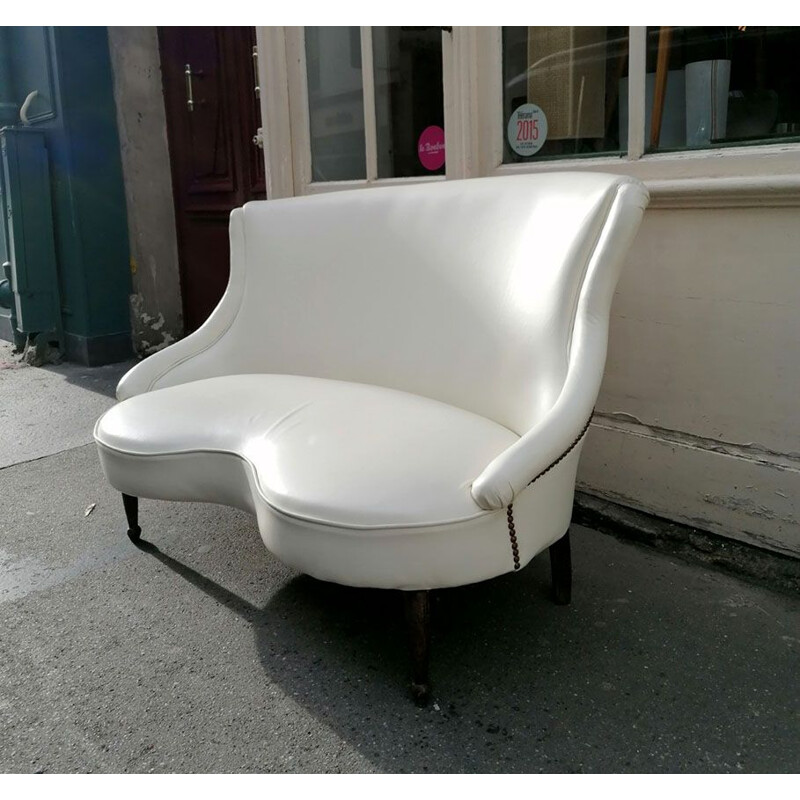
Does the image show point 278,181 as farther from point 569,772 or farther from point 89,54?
point 569,772

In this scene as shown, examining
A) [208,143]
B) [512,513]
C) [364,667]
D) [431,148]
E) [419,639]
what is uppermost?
[208,143]

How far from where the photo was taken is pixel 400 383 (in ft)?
7.28

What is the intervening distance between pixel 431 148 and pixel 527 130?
465mm

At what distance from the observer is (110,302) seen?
466cm

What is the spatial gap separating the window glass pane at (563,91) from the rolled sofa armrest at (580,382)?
2.55 ft

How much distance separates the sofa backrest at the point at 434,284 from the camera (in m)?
1.78

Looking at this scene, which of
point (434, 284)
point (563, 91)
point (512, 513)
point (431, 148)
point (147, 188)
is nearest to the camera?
point (512, 513)

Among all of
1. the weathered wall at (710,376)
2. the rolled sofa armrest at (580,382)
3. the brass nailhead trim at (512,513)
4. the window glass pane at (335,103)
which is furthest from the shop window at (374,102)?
the brass nailhead trim at (512,513)

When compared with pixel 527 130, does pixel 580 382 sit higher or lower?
lower

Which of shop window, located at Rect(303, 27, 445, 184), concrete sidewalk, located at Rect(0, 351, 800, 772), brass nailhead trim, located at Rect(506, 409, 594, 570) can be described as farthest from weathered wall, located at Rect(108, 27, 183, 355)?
brass nailhead trim, located at Rect(506, 409, 594, 570)

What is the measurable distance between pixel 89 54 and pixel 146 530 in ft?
10.2

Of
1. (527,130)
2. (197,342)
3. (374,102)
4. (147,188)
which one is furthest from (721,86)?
(147,188)

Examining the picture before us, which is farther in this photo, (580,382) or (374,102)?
(374,102)

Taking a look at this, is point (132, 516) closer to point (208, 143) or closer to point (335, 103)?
point (335, 103)
